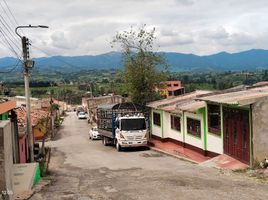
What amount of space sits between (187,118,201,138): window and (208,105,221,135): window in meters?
1.87

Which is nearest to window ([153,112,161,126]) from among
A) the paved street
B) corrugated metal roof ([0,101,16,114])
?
the paved street

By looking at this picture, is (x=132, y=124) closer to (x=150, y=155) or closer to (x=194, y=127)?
(x=150, y=155)

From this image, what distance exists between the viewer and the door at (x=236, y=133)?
19.8m

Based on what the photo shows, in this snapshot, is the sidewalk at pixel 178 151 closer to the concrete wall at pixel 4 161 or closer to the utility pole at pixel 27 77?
the utility pole at pixel 27 77

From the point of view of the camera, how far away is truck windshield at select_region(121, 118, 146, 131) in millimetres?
31516

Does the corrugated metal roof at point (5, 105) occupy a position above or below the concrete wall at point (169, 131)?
above

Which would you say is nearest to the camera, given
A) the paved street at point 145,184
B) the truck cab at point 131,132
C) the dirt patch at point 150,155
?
the paved street at point 145,184

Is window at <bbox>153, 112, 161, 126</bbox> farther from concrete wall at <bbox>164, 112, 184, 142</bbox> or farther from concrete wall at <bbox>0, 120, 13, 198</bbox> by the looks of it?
concrete wall at <bbox>0, 120, 13, 198</bbox>

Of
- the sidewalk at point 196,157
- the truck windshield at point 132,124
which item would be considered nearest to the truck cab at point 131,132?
the truck windshield at point 132,124

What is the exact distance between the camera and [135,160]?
2578 centimetres

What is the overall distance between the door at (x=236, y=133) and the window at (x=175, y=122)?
8.69 meters

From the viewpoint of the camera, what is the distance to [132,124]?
31516 millimetres

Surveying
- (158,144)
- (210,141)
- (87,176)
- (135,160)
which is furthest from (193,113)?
(87,176)

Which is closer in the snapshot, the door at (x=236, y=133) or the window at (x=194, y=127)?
the door at (x=236, y=133)
